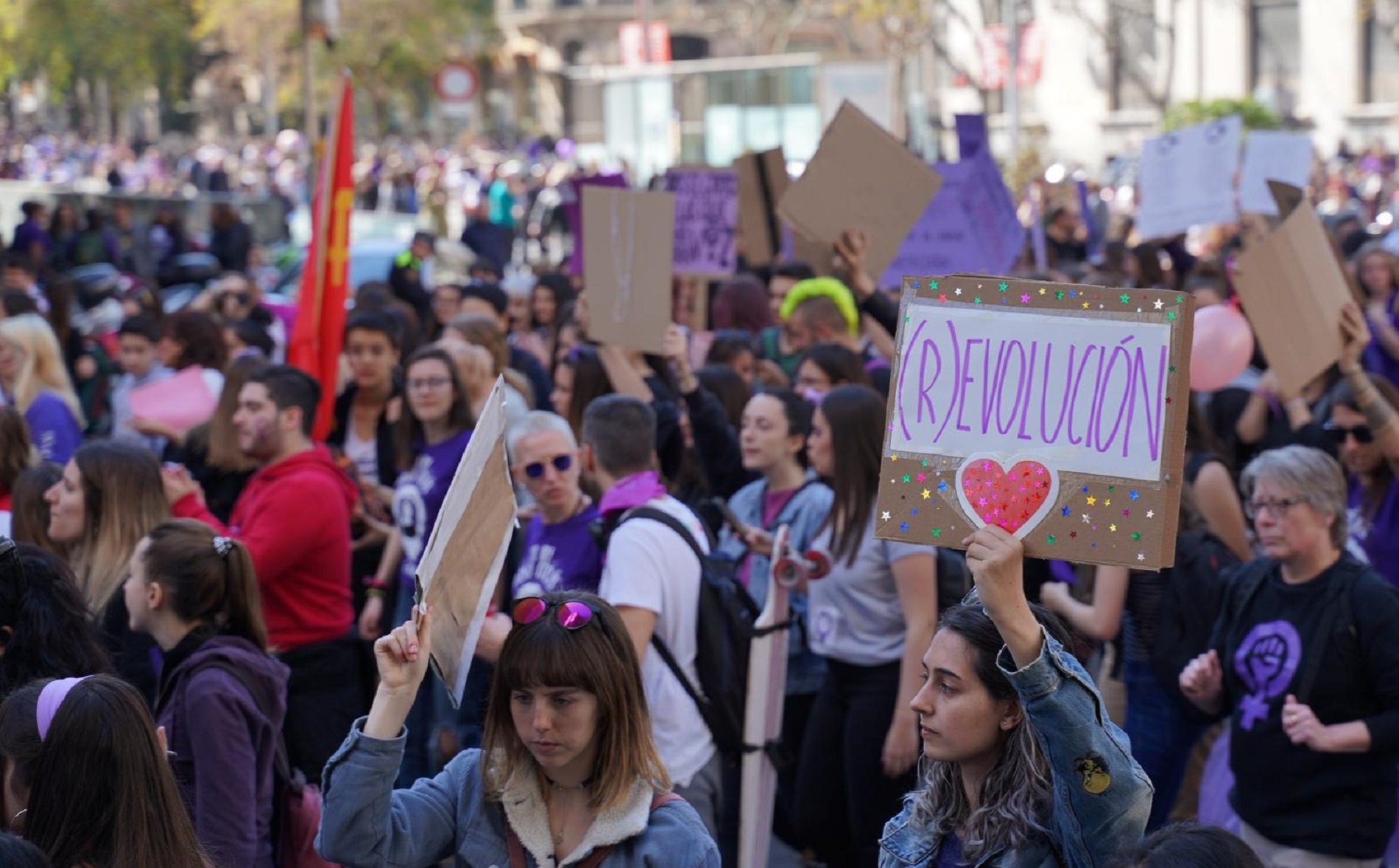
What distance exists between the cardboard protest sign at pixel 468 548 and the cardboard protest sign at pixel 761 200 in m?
7.21

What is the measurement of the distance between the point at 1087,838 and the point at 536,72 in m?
73.1

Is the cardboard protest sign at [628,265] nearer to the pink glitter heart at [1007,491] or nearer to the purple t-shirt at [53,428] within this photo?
the purple t-shirt at [53,428]

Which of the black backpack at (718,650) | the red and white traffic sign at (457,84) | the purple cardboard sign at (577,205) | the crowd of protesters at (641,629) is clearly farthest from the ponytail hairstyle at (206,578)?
the red and white traffic sign at (457,84)

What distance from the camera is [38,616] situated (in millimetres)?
4008

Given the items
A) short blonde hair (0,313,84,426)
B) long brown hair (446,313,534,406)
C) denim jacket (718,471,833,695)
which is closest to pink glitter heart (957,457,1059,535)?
denim jacket (718,471,833,695)

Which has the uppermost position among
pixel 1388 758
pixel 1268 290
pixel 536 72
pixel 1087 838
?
pixel 536 72

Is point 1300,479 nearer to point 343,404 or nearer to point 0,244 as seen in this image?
point 343,404

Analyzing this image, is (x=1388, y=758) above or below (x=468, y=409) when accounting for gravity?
below

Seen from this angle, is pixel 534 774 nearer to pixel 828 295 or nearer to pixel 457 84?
pixel 828 295

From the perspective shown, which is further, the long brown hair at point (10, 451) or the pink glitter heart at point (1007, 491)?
the long brown hair at point (10, 451)

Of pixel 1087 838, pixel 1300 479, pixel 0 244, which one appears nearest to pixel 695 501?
pixel 1300 479

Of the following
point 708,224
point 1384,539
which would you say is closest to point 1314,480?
point 1384,539

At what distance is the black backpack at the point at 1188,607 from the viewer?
5.26 meters

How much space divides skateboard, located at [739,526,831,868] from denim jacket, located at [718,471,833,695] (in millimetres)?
188
